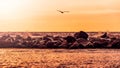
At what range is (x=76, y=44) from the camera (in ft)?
62.7

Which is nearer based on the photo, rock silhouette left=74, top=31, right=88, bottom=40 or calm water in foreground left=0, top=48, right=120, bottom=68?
calm water in foreground left=0, top=48, right=120, bottom=68

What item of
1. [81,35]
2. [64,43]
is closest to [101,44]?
[64,43]

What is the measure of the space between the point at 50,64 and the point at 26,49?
198 inches

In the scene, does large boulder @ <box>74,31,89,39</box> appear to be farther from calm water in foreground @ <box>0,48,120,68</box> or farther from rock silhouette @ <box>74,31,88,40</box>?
calm water in foreground @ <box>0,48,120,68</box>

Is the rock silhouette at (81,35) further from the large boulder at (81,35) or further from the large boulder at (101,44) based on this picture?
the large boulder at (101,44)

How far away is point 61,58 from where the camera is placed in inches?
601

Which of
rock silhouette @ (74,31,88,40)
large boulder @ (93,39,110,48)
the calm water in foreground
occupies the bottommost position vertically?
the calm water in foreground

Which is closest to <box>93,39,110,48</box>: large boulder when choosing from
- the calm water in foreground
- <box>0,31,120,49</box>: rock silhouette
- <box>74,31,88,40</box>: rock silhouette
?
<box>0,31,120,49</box>: rock silhouette

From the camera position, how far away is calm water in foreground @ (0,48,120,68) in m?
13.6

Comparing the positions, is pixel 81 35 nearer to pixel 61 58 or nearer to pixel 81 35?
pixel 81 35

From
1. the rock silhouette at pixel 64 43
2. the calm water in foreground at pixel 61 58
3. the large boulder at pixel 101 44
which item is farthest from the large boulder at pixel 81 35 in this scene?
the calm water in foreground at pixel 61 58

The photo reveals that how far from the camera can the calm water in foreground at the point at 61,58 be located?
13.6 meters

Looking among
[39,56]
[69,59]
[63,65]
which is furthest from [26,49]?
[63,65]

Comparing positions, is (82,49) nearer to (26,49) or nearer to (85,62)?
(26,49)
